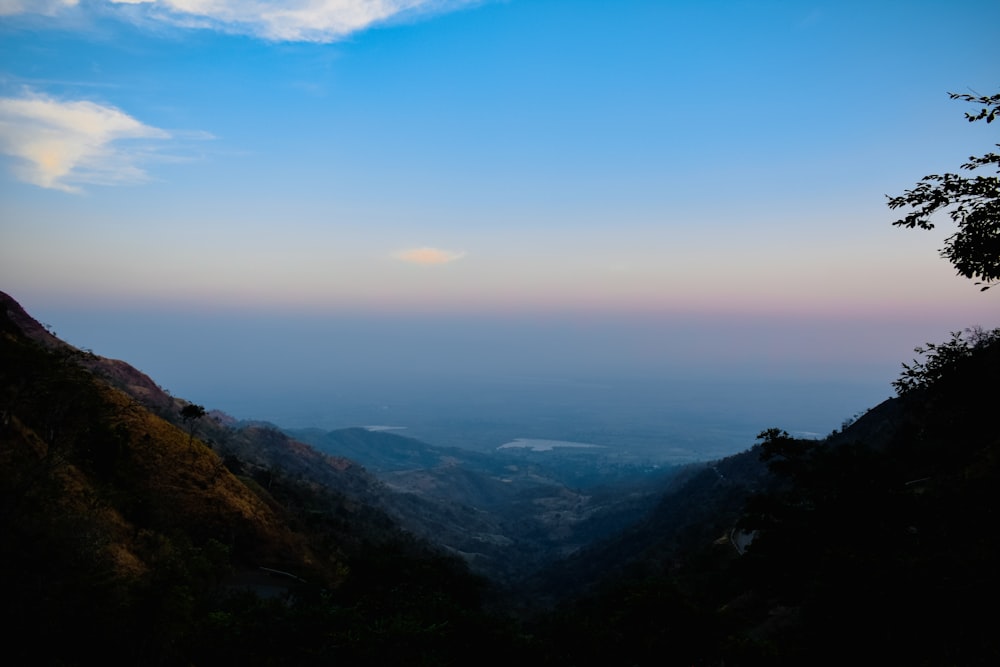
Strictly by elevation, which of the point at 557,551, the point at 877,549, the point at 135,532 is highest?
the point at 877,549

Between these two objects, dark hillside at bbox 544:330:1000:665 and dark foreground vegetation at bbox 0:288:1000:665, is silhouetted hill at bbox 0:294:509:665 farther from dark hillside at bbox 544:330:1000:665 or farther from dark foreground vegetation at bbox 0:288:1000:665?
dark hillside at bbox 544:330:1000:665

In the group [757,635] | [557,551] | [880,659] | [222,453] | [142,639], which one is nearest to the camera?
[880,659]

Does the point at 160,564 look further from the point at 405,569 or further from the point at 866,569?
the point at 866,569

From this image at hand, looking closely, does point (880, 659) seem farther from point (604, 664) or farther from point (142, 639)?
point (142, 639)

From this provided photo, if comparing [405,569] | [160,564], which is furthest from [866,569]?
[405,569]

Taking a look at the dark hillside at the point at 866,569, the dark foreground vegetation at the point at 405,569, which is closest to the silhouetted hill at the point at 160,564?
A: the dark foreground vegetation at the point at 405,569

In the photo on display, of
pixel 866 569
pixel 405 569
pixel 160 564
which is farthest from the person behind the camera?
pixel 405 569

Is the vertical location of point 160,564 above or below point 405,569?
above

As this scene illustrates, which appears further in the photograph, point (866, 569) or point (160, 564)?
point (160, 564)

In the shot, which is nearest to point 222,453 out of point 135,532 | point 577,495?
point 135,532
